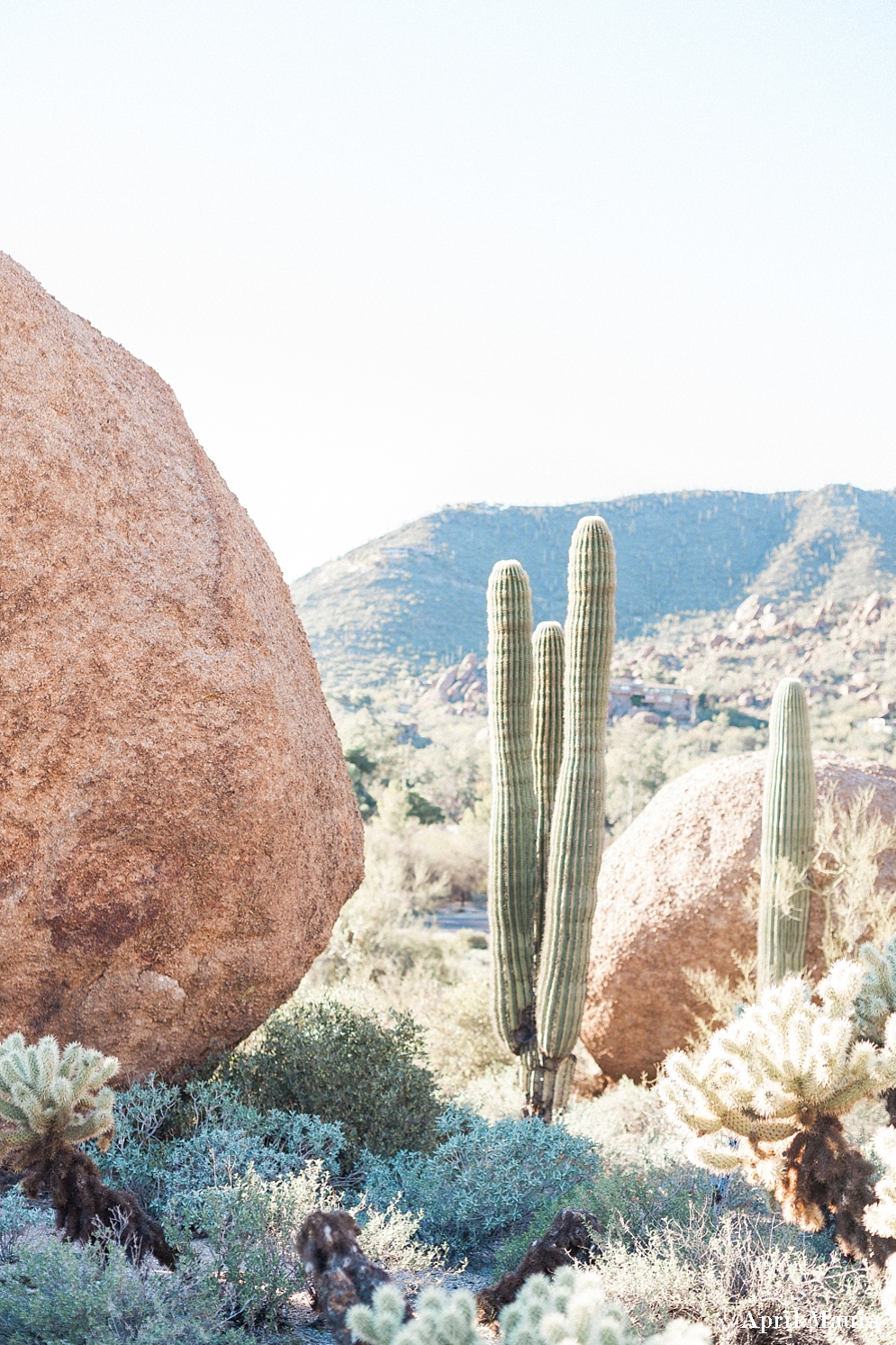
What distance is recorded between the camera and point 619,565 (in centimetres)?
4850

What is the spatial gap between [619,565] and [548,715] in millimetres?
41794

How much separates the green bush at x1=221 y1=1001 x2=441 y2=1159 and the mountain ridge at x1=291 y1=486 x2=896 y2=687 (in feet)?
108

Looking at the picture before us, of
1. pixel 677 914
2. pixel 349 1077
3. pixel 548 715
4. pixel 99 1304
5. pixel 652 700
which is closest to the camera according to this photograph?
pixel 99 1304

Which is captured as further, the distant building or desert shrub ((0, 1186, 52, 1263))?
the distant building

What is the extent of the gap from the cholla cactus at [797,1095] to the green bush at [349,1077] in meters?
1.54

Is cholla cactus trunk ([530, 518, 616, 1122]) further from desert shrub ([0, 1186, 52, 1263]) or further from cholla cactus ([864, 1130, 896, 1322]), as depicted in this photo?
desert shrub ([0, 1186, 52, 1263])

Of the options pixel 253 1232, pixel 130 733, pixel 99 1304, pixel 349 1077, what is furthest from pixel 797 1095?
pixel 130 733

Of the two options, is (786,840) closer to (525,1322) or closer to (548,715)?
(548,715)

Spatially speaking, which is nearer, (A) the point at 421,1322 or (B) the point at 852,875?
(A) the point at 421,1322

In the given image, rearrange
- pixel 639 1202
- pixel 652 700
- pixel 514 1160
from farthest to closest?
pixel 652 700
pixel 514 1160
pixel 639 1202

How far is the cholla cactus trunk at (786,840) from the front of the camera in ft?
24.0

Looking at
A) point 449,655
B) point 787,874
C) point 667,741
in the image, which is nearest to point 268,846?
point 787,874

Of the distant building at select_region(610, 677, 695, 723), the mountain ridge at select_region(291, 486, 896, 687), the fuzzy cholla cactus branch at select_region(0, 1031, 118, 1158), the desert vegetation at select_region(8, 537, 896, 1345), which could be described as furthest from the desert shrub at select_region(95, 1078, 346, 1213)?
the mountain ridge at select_region(291, 486, 896, 687)

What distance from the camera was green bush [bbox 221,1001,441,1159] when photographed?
507 cm
